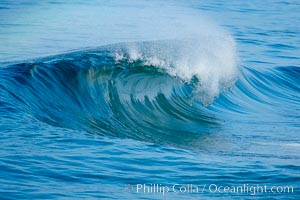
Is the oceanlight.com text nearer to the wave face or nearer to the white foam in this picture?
the wave face

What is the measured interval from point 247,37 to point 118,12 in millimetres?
4524

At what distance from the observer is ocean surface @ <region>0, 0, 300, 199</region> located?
6.59 m

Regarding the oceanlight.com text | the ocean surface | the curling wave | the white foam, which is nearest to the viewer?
the oceanlight.com text

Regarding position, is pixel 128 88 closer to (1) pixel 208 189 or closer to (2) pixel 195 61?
(2) pixel 195 61

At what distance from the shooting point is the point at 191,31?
1981 centimetres

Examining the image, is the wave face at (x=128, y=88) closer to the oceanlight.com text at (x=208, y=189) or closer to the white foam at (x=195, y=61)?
the white foam at (x=195, y=61)

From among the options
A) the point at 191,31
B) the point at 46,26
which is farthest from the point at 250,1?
the point at 46,26

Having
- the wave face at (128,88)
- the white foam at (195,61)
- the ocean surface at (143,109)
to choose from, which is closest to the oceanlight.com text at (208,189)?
the ocean surface at (143,109)

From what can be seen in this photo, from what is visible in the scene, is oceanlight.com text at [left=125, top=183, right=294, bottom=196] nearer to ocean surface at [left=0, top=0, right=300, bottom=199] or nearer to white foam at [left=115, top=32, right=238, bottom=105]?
ocean surface at [left=0, top=0, right=300, bottom=199]

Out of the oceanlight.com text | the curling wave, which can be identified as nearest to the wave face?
the curling wave

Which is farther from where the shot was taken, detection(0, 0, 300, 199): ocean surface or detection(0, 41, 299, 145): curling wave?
detection(0, 41, 299, 145): curling wave

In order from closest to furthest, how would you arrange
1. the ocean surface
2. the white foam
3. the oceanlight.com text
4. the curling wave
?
the oceanlight.com text → the ocean surface → the curling wave → the white foam

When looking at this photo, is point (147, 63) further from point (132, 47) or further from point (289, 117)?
point (289, 117)

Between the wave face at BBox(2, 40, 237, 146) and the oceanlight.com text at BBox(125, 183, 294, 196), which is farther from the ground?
the wave face at BBox(2, 40, 237, 146)
